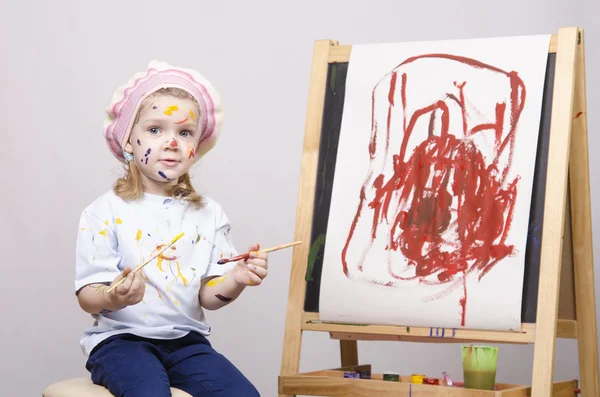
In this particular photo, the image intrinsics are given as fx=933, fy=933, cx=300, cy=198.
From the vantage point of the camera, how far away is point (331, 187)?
8.09 feet

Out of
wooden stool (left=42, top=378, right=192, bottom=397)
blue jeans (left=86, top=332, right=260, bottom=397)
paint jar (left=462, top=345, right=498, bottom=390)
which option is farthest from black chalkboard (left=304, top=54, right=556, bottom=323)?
wooden stool (left=42, top=378, right=192, bottom=397)

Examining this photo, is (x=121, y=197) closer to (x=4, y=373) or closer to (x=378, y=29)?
(x=4, y=373)

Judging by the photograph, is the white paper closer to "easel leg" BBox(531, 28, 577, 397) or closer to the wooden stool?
"easel leg" BBox(531, 28, 577, 397)

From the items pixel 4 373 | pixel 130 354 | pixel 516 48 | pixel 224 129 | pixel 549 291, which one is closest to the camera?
pixel 130 354

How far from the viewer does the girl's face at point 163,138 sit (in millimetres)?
2189

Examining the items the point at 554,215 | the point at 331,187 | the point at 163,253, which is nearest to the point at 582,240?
the point at 554,215

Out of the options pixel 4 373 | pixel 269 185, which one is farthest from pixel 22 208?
pixel 269 185

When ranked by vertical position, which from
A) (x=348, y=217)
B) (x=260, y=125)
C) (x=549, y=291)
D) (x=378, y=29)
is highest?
(x=378, y=29)

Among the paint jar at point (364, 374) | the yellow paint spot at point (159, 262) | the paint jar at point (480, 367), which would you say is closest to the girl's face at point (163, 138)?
the yellow paint spot at point (159, 262)

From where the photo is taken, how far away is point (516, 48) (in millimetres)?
2365

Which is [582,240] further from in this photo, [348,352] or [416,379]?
[348,352]

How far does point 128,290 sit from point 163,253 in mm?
247

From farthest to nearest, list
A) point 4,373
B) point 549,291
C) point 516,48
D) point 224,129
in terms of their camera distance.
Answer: point 224,129 → point 4,373 → point 516,48 → point 549,291

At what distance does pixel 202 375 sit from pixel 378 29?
1.88 metres
